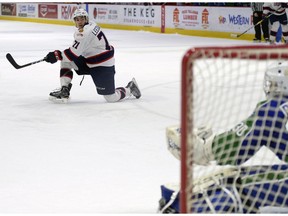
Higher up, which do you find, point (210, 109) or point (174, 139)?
point (210, 109)

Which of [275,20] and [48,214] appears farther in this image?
[275,20]

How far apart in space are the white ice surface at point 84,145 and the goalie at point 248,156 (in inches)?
23.3

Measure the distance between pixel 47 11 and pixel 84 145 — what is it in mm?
15333

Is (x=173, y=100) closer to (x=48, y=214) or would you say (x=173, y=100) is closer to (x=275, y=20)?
(x=48, y=214)

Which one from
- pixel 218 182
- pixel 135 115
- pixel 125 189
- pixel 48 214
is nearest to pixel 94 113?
pixel 135 115

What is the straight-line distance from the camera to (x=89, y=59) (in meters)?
5.96

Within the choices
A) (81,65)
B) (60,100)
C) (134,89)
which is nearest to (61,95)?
(60,100)

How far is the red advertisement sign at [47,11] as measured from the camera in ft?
62.7

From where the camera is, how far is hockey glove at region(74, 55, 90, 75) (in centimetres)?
596

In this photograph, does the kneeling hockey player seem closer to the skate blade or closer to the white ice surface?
the skate blade

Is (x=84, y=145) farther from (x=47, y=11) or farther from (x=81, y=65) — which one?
(x=47, y=11)

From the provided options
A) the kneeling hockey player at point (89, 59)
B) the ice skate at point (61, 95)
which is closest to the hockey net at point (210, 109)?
the kneeling hockey player at point (89, 59)

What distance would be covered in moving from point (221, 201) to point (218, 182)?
0.34 feet

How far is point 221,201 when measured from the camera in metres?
2.47
